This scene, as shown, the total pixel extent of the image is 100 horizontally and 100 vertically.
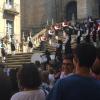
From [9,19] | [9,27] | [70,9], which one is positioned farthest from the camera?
[70,9]

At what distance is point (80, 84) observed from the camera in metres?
3.95

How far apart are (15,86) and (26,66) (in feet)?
6.36

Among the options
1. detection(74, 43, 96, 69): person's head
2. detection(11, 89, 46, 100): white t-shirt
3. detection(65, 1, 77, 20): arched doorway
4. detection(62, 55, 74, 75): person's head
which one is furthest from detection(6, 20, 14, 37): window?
detection(74, 43, 96, 69): person's head

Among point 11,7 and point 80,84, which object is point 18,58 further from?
point 80,84

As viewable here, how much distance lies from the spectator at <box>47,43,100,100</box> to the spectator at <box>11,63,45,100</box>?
777mm

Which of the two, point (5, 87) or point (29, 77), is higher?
point (29, 77)

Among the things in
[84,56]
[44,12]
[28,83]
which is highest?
[44,12]

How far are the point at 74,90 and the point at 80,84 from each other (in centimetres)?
7

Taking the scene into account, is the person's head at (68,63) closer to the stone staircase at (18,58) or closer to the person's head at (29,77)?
the person's head at (29,77)

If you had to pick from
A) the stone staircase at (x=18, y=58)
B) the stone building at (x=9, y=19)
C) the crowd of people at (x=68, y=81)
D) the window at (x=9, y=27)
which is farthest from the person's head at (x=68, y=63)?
the window at (x=9, y=27)

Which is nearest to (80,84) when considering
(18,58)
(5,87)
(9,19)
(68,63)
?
(68,63)

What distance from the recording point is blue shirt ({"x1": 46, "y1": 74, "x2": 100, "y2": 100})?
3.91 meters

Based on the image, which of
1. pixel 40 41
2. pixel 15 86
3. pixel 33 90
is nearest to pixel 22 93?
pixel 33 90

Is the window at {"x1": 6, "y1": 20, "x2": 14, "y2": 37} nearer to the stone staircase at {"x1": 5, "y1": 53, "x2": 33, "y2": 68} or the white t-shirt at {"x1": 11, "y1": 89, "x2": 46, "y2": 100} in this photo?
the stone staircase at {"x1": 5, "y1": 53, "x2": 33, "y2": 68}
